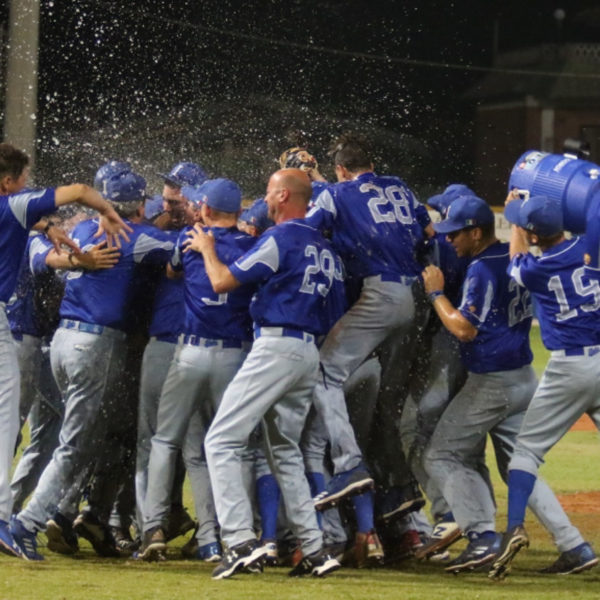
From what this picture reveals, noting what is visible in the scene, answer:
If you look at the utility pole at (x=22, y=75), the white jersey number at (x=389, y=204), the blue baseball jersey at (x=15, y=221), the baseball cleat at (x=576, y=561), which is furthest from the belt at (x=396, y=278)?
the utility pole at (x=22, y=75)

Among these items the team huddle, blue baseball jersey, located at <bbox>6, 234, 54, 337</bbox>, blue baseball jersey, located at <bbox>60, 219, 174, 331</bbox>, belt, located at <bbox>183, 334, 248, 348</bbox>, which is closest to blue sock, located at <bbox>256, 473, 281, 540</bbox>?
the team huddle

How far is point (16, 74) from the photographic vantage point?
50.4ft

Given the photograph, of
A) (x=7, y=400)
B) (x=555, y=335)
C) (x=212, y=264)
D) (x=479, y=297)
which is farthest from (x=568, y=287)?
(x=7, y=400)

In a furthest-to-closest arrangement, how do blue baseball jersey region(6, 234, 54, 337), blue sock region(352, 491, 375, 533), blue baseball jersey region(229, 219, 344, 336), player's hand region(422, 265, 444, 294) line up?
blue baseball jersey region(6, 234, 54, 337)
player's hand region(422, 265, 444, 294)
blue sock region(352, 491, 375, 533)
blue baseball jersey region(229, 219, 344, 336)

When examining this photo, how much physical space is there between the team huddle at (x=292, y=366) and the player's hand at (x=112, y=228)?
20 millimetres

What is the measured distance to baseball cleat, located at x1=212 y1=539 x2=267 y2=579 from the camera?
6.14 metres

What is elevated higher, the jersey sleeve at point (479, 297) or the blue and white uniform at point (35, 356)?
the jersey sleeve at point (479, 297)

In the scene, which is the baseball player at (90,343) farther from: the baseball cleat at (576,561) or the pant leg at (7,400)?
the baseball cleat at (576,561)

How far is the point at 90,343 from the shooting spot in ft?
22.7

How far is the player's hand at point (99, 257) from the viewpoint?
6871 millimetres

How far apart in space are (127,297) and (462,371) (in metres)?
1.84

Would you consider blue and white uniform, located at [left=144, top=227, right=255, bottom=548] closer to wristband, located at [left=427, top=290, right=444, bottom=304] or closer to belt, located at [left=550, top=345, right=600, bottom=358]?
wristband, located at [left=427, top=290, right=444, bottom=304]

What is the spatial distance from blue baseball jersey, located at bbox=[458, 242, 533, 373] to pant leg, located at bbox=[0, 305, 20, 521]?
2.25 meters

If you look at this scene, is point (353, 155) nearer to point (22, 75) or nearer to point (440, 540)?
point (440, 540)
